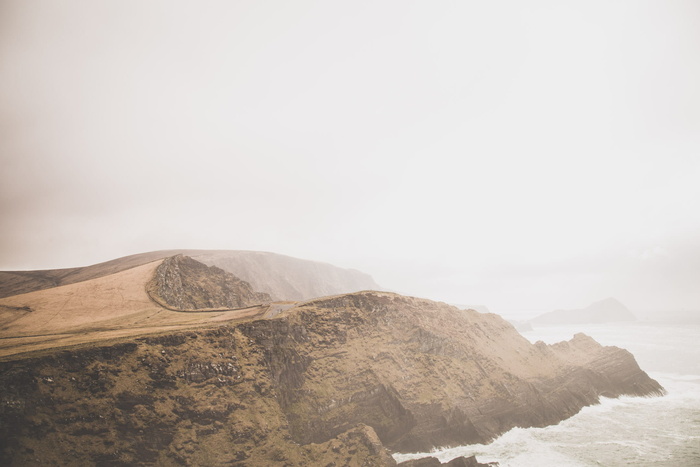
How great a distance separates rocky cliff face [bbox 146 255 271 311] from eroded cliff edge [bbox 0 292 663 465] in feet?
61.0

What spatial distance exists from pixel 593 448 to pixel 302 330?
1651 inches

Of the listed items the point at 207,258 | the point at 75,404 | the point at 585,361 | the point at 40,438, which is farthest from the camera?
the point at 207,258

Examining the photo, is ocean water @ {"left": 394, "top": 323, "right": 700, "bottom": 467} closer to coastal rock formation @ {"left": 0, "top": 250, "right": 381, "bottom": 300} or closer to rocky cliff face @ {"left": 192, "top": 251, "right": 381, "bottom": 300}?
coastal rock formation @ {"left": 0, "top": 250, "right": 381, "bottom": 300}

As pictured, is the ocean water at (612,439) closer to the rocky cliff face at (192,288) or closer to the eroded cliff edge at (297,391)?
the eroded cliff edge at (297,391)

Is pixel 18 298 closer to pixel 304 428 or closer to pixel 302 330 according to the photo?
pixel 302 330

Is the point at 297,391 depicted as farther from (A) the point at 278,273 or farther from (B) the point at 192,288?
(A) the point at 278,273

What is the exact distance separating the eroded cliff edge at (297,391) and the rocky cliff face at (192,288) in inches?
732

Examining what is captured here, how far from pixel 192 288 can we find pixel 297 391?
3276 centimetres

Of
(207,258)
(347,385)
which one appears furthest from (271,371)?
(207,258)

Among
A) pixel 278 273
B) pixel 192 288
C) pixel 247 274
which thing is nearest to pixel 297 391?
pixel 192 288

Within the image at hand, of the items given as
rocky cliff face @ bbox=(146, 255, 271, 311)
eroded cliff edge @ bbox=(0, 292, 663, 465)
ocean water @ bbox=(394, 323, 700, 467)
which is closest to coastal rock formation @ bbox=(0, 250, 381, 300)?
rocky cliff face @ bbox=(146, 255, 271, 311)

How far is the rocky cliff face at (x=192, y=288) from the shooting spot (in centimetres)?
4591

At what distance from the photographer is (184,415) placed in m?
24.1

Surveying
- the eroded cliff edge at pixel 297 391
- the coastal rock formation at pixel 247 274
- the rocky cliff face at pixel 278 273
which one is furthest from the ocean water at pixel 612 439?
the rocky cliff face at pixel 278 273
